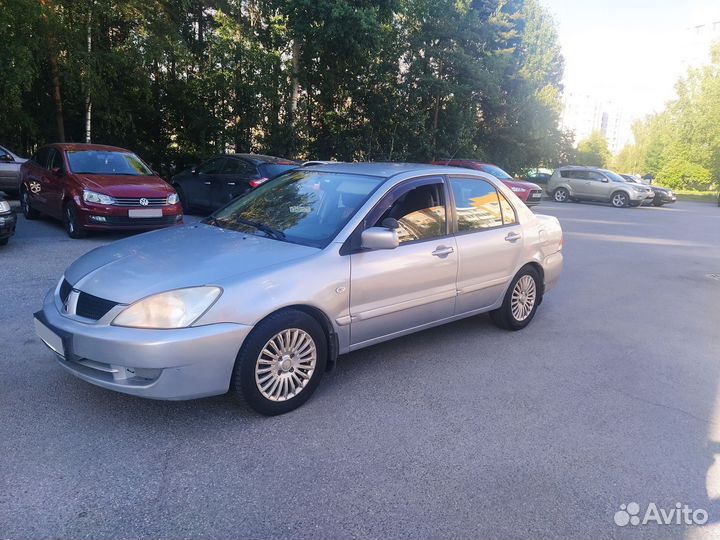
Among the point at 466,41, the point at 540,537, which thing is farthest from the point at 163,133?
the point at 540,537

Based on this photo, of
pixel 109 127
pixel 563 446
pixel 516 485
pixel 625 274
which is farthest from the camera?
pixel 109 127

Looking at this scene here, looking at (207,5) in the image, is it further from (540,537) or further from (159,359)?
(540,537)

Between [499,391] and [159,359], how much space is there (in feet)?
8.07

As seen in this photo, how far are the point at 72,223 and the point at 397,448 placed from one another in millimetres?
8052

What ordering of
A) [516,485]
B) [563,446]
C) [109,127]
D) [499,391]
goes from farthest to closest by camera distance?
[109,127] < [499,391] < [563,446] < [516,485]

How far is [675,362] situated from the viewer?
5.05m

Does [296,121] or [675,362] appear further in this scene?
[296,121]

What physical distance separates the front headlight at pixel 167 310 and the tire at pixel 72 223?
6.74 m

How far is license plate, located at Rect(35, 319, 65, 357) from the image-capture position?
11.4 ft

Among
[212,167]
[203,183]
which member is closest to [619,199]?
[212,167]

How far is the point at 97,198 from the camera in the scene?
29.6 feet

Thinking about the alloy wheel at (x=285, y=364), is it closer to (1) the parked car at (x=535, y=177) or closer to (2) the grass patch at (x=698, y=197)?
(1) the parked car at (x=535, y=177)

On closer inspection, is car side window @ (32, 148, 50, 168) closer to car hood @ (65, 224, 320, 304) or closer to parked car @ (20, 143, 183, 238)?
parked car @ (20, 143, 183, 238)

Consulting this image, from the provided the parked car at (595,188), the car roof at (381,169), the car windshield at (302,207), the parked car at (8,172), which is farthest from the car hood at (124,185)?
the parked car at (595,188)
